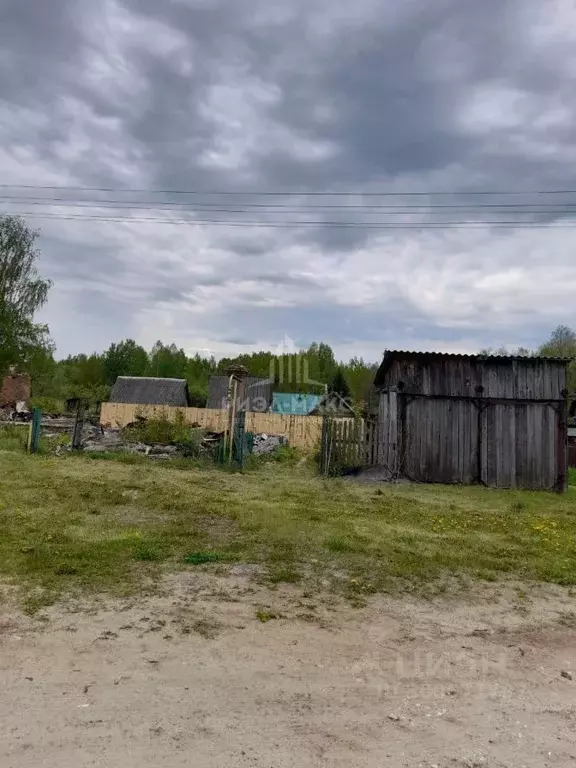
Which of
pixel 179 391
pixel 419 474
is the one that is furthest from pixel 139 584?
pixel 179 391

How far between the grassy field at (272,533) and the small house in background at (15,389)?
116 ft

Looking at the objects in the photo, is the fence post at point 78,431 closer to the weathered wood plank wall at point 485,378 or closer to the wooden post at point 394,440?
the wooden post at point 394,440

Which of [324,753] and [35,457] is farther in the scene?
[35,457]

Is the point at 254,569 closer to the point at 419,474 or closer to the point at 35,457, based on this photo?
the point at 419,474

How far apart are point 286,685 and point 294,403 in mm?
39135

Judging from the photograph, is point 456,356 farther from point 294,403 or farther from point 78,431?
point 294,403

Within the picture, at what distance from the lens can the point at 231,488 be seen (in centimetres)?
1155

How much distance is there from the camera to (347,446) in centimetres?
1488

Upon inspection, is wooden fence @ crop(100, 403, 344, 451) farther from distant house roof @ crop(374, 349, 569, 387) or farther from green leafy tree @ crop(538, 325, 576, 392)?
green leafy tree @ crop(538, 325, 576, 392)

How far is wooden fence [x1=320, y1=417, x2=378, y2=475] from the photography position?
48.2ft

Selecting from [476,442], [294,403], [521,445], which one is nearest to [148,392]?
[294,403]

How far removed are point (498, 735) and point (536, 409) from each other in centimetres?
1204

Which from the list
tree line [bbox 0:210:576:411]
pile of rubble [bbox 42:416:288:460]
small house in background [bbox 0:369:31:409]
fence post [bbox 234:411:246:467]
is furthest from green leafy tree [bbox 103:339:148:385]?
fence post [bbox 234:411:246:467]

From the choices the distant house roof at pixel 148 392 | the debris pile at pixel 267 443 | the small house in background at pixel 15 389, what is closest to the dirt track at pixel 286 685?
the debris pile at pixel 267 443
